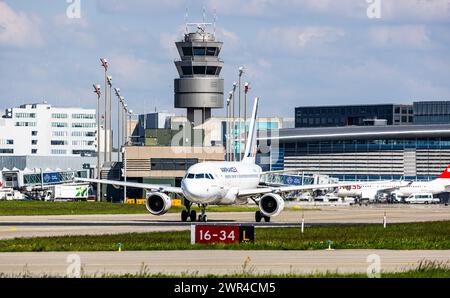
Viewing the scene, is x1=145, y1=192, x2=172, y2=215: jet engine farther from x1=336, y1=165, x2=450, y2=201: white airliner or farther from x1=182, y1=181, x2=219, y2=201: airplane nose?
x1=336, y1=165, x2=450, y2=201: white airliner

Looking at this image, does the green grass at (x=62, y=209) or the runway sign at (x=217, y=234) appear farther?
A: the green grass at (x=62, y=209)

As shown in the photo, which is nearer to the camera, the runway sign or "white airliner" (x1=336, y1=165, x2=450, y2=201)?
the runway sign

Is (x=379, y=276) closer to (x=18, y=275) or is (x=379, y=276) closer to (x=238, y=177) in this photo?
(x=18, y=275)

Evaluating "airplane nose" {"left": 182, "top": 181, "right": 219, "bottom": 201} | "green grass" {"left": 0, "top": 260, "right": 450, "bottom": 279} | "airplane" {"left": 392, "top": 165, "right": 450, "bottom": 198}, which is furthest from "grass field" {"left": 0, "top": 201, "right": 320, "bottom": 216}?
"airplane" {"left": 392, "top": 165, "right": 450, "bottom": 198}

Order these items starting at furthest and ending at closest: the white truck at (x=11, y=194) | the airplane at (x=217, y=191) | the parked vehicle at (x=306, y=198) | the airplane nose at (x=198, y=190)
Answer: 1. the parked vehicle at (x=306, y=198)
2. the white truck at (x=11, y=194)
3. the airplane at (x=217, y=191)
4. the airplane nose at (x=198, y=190)

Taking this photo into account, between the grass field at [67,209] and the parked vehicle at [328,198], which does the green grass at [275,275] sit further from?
the parked vehicle at [328,198]

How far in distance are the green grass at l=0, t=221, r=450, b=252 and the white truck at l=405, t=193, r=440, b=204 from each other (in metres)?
122

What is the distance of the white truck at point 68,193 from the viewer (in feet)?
623

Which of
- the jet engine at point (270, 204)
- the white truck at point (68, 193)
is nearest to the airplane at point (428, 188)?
the white truck at point (68, 193)

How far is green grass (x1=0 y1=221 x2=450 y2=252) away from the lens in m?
51.7

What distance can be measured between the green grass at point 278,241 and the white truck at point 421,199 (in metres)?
122

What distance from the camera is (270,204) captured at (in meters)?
84.2

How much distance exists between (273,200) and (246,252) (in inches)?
1376

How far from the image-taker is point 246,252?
49.2m
